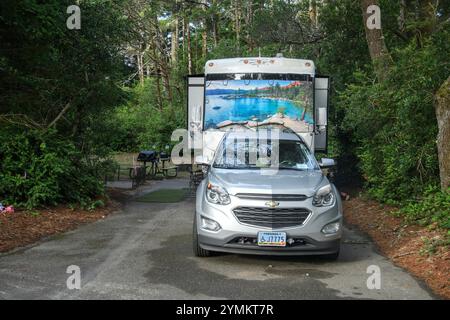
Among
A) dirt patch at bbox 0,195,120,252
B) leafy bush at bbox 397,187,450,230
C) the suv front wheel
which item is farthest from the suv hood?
dirt patch at bbox 0,195,120,252

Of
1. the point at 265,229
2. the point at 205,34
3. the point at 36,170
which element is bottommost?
the point at 265,229

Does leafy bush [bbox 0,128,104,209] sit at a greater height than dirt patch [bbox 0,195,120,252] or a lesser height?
greater

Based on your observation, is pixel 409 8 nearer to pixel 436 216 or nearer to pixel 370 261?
pixel 436 216

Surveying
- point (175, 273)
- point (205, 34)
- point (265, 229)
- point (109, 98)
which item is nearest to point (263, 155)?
point (265, 229)

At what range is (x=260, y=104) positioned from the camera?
11.6m

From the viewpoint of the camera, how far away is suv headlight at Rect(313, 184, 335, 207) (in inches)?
274

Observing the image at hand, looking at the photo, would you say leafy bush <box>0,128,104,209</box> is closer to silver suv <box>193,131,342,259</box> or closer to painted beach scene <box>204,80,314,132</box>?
painted beach scene <box>204,80,314,132</box>

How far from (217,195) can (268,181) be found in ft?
2.37

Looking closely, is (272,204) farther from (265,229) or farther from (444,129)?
(444,129)

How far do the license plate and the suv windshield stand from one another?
1.50 meters

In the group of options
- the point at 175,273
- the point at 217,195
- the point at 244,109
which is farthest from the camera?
the point at 244,109

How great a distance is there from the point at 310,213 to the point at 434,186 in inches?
145

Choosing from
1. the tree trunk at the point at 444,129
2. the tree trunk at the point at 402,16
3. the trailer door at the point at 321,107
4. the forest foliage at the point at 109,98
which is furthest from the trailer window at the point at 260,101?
the tree trunk at the point at 402,16

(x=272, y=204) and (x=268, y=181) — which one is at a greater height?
(x=268, y=181)
